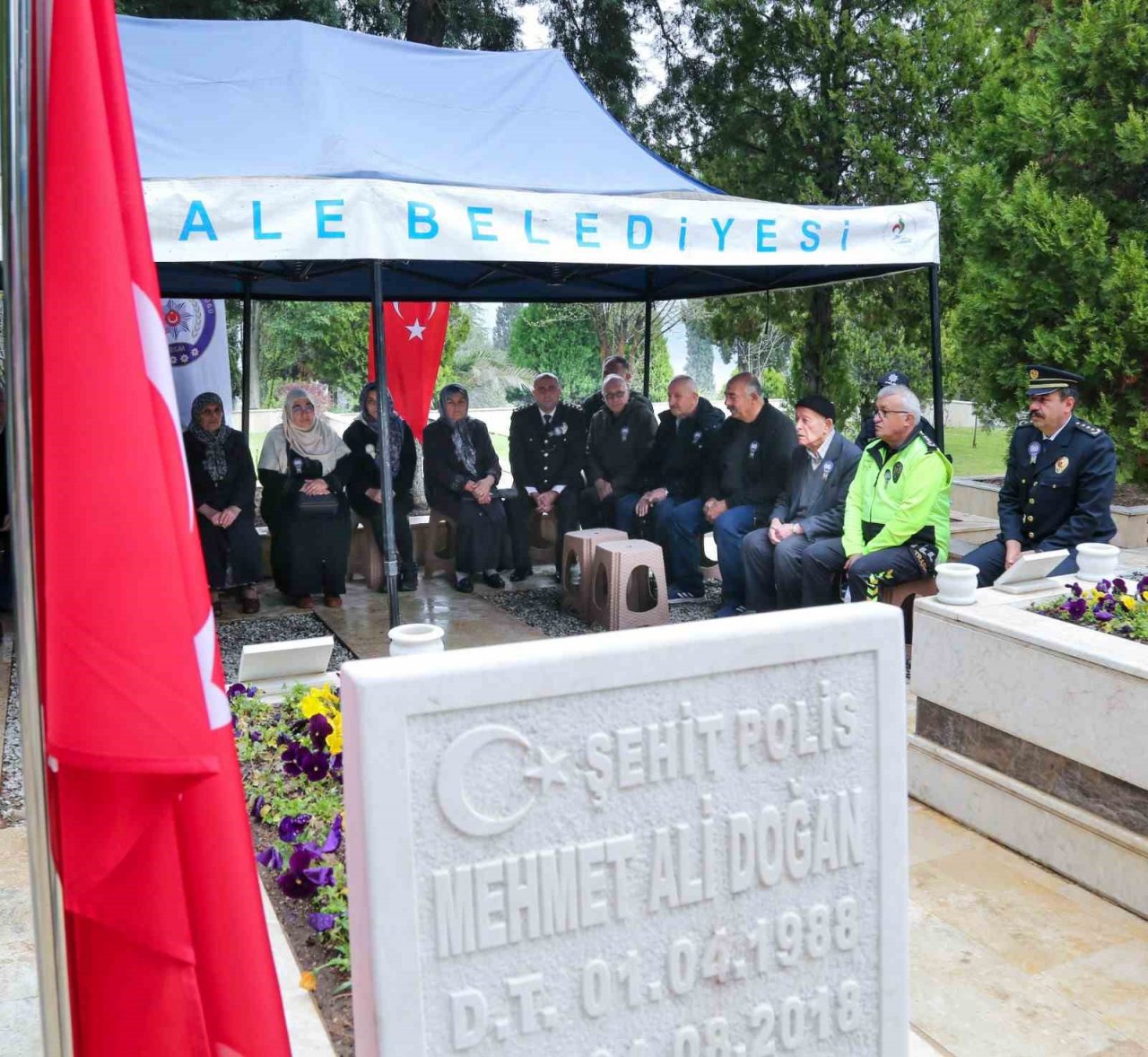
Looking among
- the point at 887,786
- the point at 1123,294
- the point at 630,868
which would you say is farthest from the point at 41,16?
the point at 1123,294

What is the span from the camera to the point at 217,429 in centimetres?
659

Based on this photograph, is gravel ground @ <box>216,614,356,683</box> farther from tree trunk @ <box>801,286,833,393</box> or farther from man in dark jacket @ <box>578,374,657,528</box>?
tree trunk @ <box>801,286,833,393</box>

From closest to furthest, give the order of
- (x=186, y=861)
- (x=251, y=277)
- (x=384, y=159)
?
(x=186, y=861), (x=384, y=159), (x=251, y=277)

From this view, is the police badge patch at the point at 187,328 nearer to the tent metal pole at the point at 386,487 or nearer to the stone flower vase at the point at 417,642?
the tent metal pole at the point at 386,487

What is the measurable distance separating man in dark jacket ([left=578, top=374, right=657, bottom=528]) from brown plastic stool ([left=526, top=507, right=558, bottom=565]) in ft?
1.15

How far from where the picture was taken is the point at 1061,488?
16.8ft

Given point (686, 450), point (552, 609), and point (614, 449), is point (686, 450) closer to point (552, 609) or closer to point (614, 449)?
point (614, 449)

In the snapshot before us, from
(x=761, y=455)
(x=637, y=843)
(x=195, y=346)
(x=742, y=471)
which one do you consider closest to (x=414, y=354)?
(x=195, y=346)

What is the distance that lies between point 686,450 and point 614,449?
589 mm

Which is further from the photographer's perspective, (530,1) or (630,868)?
(530,1)

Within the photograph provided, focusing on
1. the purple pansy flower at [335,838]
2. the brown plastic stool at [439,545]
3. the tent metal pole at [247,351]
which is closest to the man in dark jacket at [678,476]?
the brown plastic stool at [439,545]

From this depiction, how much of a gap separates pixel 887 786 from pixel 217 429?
219 inches

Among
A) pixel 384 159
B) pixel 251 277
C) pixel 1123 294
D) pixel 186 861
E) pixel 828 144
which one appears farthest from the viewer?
pixel 828 144

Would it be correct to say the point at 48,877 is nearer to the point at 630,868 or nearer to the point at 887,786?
the point at 630,868
